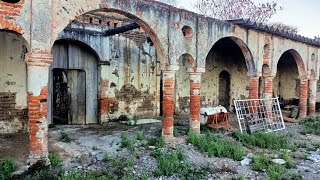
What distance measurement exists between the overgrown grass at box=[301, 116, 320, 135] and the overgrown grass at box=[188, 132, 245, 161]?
15.6 feet

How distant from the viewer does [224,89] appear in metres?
18.9

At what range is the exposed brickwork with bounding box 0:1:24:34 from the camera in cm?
629

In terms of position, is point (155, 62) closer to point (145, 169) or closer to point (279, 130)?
point (279, 130)

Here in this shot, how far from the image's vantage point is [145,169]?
7266 mm

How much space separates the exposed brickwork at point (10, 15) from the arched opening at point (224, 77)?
12142 millimetres

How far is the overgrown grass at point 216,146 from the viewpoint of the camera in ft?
28.0

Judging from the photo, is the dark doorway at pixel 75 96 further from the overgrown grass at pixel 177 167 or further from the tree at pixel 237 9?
the tree at pixel 237 9

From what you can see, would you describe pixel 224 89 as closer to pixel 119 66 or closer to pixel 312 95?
pixel 312 95

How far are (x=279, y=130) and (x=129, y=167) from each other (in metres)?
7.93

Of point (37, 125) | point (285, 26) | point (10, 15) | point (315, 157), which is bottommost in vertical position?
point (315, 157)

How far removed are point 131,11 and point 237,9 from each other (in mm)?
20716

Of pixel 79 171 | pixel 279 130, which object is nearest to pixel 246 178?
pixel 79 171

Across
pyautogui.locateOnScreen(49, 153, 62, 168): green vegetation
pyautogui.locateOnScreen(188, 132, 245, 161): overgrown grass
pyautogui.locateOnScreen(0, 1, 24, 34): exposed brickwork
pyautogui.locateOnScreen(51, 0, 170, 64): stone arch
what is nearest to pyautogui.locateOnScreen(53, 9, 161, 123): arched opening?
pyautogui.locateOnScreen(51, 0, 170, 64): stone arch

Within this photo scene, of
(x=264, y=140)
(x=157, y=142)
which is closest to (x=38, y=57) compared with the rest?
(x=157, y=142)
